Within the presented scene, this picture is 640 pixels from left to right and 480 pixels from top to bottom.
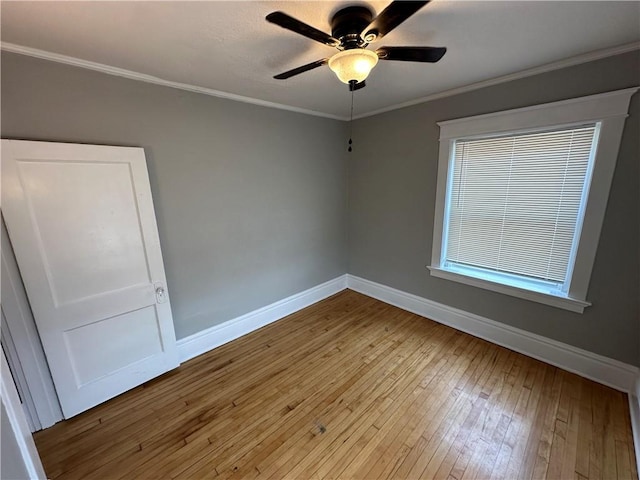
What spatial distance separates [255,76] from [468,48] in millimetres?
1524

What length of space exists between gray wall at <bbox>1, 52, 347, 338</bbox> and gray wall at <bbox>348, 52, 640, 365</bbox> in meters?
0.51

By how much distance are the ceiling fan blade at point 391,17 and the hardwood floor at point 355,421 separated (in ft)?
7.49

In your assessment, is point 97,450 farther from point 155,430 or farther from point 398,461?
point 398,461

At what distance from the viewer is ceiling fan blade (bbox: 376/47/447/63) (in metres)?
1.31

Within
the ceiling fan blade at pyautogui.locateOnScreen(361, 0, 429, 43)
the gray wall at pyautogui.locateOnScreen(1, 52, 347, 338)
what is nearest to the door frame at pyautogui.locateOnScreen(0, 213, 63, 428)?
the gray wall at pyautogui.locateOnScreen(1, 52, 347, 338)

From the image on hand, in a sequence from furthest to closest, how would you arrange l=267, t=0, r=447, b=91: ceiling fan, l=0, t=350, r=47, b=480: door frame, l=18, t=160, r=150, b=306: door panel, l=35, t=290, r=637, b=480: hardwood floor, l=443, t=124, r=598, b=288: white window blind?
l=443, t=124, r=598, b=288: white window blind, l=18, t=160, r=150, b=306: door panel, l=35, t=290, r=637, b=480: hardwood floor, l=267, t=0, r=447, b=91: ceiling fan, l=0, t=350, r=47, b=480: door frame

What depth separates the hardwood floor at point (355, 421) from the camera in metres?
1.58

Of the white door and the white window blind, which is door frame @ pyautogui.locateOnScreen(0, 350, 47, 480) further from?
the white window blind

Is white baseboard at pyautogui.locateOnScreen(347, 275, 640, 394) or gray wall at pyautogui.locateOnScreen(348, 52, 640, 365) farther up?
gray wall at pyautogui.locateOnScreen(348, 52, 640, 365)

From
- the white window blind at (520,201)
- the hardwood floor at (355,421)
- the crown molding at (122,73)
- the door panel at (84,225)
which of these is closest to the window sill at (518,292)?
the white window blind at (520,201)

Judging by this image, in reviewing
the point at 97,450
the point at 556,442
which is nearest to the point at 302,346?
the point at 97,450

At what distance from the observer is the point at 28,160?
1616 mm

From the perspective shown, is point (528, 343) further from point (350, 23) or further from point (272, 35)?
point (272, 35)

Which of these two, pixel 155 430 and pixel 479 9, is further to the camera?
pixel 155 430
